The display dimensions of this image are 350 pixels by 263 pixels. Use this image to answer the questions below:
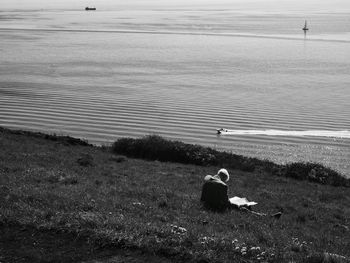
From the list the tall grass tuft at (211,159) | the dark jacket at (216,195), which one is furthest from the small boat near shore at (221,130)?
the dark jacket at (216,195)

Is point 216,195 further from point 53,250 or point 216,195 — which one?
point 53,250

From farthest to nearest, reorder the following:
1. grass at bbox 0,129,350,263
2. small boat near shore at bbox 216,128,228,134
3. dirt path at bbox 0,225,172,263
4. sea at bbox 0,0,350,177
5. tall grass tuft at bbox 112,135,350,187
Result: small boat near shore at bbox 216,128,228,134 < sea at bbox 0,0,350,177 < tall grass tuft at bbox 112,135,350,187 < grass at bbox 0,129,350,263 < dirt path at bbox 0,225,172,263

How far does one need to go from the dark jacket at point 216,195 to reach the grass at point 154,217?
0.24m

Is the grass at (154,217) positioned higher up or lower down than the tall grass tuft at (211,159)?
higher up

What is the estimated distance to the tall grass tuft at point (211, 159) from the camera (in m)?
21.5

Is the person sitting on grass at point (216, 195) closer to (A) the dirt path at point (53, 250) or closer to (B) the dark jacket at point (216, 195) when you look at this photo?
(B) the dark jacket at point (216, 195)

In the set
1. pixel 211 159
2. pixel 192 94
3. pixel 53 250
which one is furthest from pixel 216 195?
pixel 192 94

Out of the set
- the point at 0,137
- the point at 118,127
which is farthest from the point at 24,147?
the point at 118,127

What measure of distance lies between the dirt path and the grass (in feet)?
0.06

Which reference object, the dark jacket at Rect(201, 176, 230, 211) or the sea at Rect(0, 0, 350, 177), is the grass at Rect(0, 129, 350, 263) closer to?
the dark jacket at Rect(201, 176, 230, 211)

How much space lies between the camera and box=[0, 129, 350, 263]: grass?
9.03 metres

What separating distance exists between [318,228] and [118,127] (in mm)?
20556

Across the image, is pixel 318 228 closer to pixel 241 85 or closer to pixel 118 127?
pixel 118 127

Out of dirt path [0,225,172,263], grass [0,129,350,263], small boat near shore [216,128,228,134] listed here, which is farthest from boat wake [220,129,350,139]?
dirt path [0,225,172,263]
